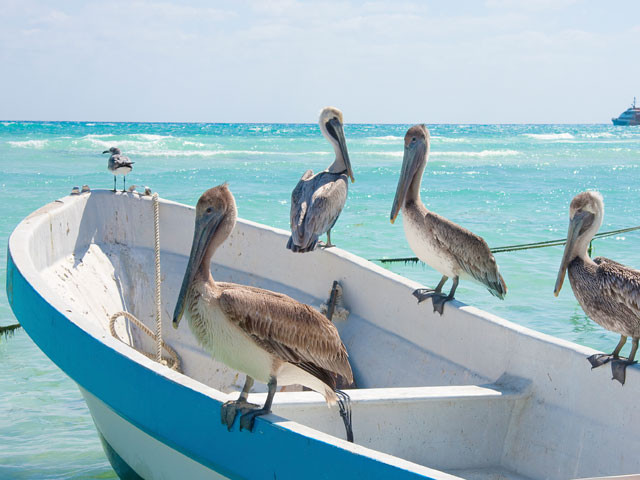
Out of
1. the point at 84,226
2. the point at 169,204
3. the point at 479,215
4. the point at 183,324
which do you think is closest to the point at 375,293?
the point at 183,324

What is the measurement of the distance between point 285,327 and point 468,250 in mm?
1575

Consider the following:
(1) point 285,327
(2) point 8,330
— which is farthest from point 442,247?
(2) point 8,330

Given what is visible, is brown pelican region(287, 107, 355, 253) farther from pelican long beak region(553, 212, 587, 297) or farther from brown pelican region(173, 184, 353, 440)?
brown pelican region(173, 184, 353, 440)

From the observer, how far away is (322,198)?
4.77 meters

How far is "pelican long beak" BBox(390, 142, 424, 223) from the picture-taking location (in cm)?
416

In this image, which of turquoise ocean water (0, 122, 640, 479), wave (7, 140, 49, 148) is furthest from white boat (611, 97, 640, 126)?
wave (7, 140, 49, 148)

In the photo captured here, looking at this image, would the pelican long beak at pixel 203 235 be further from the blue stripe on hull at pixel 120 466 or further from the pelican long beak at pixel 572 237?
the pelican long beak at pixel 572 237

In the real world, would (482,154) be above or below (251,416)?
above

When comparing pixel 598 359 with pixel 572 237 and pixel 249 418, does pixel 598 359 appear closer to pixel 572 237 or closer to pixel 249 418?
pixel 572 237

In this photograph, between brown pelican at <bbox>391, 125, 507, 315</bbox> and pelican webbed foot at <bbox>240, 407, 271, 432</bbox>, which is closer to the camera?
pelican webbed foot at <bbox>240, 407, 271, 432</bbox>

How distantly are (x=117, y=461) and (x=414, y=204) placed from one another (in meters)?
2.01

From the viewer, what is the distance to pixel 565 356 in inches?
120

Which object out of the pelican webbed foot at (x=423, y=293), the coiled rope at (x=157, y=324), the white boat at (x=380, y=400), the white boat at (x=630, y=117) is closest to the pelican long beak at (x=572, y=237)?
the white boat at (x=380, y=400)

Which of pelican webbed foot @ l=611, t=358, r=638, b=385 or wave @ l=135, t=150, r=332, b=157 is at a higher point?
wave @ l=135, t=150, r=332, b=157
